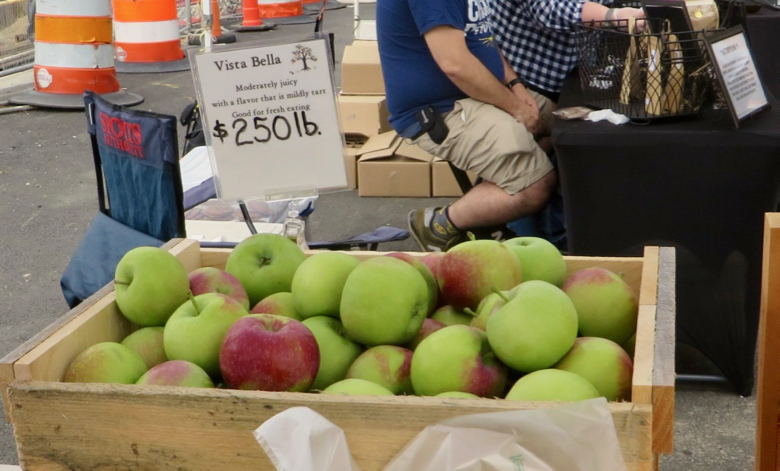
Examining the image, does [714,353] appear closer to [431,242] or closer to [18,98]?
[431,242]

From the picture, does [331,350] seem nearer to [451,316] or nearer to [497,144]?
[451,316]

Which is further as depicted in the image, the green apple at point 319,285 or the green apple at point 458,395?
the green apple at point 319,285

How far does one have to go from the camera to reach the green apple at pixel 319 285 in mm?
1560

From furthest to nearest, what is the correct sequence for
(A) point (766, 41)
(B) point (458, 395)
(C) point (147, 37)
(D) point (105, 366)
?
(C) point (147, 37)
(A) point (766, 41)
(D) point (105, 366)
(B) point (458, 395)

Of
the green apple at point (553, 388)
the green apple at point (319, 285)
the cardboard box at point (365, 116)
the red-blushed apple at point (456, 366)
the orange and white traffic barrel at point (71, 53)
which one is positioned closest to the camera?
the green apple at point (553, 388)

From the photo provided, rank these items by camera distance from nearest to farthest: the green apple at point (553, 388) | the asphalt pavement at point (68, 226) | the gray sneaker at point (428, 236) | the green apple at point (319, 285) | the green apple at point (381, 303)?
1. the green apple at point (553, 388)
2. the green apple at point (381, 303)
3. the green apple at point (319, 285)
4. the asphalt pavement at point (68, 226)
5. the gray sneaker at point (428, 236)

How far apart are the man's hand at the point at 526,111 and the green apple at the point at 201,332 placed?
242 centimetres

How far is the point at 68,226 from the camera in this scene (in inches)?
194

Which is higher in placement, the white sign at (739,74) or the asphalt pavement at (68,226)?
the white sign at (739,74)

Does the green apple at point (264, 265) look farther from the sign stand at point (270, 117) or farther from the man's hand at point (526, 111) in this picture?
the man's hand at point (526, 111)

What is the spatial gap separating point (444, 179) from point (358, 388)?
3.92 m

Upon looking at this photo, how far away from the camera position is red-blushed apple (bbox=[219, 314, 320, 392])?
1324 mm

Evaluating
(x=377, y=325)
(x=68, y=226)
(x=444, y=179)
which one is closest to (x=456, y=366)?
(x=377, y=325)

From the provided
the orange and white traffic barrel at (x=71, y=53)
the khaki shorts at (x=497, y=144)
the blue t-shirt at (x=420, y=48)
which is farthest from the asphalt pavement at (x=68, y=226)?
the khaki shorts at (x=497, y=144)
